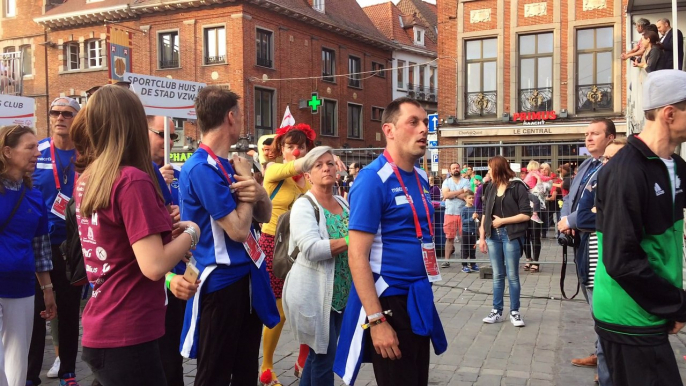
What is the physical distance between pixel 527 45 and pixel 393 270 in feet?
80.3

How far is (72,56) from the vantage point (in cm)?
3350

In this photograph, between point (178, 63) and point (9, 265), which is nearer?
point (9, 265)

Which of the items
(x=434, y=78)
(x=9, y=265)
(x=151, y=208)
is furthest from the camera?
(x=434, y=78)

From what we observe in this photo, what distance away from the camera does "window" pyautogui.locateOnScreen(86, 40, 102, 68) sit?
32469 millimetres

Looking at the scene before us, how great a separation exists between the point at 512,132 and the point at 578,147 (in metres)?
14.9

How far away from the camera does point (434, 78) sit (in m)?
45.7

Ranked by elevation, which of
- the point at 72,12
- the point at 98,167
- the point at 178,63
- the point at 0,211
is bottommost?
the point at 0,211

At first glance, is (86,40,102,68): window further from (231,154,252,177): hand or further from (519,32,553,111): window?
(231,154,252,177): hand

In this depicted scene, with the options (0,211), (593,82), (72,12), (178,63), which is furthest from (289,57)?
(0,211)

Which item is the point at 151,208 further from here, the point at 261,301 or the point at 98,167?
the point at 261,301

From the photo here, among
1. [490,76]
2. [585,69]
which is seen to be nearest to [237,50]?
[490,76]

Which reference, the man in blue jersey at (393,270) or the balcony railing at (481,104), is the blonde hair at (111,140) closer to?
the man in blue jersey at (393,270)

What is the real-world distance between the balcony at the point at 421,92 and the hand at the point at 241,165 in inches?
1549

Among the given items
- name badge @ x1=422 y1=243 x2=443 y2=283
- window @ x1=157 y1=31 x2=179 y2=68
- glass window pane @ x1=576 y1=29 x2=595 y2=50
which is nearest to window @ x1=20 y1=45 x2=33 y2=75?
window @ x1=157 y1=31 x2=179 y2=68
